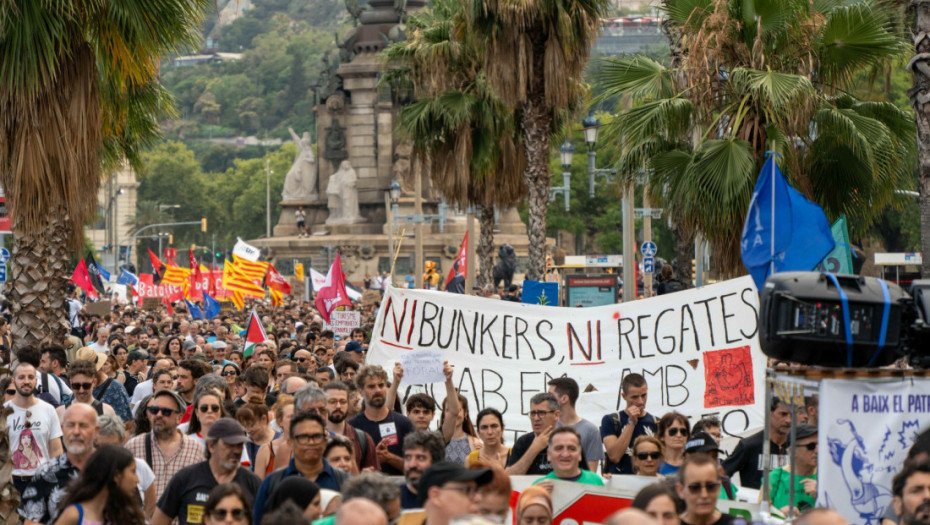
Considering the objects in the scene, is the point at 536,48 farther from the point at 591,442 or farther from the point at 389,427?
the point at 591,442

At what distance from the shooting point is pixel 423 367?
10.7m

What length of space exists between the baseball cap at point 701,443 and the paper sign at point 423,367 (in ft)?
7.28

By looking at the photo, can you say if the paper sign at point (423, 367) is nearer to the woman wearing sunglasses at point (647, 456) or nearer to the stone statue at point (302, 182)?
the woman wearing sunglasses at point (647, 456)

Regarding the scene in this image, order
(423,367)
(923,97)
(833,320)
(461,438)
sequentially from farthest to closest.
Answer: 1. (923,97)
2. (423,367)
3. (461,438)
4. (833,320)

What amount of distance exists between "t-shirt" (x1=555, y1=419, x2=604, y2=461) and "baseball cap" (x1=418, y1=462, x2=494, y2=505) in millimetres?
3224

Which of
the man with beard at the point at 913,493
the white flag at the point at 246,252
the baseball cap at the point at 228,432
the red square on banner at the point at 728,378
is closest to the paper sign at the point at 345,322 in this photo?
the red square on banner at the point at 728,378

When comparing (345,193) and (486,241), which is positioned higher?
(345,193)

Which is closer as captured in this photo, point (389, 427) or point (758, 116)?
point (389, 427)

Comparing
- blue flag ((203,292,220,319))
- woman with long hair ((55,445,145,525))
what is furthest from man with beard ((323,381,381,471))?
blue flag ((203,292,220,319))

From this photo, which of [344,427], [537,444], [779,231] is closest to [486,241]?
[779,231]

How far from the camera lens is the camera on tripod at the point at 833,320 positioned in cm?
655

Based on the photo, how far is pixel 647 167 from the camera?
55.7 ft

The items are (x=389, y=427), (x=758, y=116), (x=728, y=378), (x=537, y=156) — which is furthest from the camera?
(x=537, y=156)

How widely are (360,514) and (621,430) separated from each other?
4994 millimetres
